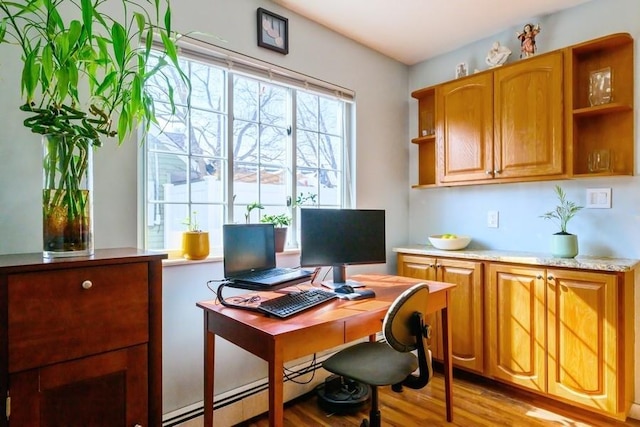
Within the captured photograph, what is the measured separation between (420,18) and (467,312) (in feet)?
6.80

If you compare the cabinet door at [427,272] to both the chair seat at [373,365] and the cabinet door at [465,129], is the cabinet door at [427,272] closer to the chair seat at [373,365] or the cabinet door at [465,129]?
the cabinet door at [465,129]

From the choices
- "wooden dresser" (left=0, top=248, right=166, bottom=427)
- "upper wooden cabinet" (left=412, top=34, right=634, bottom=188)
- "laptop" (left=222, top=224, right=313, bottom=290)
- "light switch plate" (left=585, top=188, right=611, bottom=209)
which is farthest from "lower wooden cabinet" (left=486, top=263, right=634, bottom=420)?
"wooden dresser" (left=0, top=248, right=166, bottom=427)

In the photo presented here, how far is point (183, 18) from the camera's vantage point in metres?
1.89

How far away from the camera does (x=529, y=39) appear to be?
246 cm

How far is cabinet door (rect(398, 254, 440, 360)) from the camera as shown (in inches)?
109

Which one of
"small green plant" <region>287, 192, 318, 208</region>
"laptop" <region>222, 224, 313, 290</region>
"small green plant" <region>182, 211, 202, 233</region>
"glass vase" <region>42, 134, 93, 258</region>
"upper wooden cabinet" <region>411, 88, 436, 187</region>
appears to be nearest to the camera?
"glass vase" <region>42, 134, 93, 258</region>

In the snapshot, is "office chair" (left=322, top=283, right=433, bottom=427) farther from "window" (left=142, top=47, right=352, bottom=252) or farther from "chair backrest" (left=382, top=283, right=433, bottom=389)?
"window" (left=142, top=47, right=352, bottom=252)

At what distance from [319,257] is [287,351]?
0.79 m

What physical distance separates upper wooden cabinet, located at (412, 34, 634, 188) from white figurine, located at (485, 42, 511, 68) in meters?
0.12

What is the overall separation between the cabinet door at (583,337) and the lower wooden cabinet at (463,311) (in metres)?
0.43

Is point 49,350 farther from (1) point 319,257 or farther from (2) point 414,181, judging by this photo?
(2) point 414,181

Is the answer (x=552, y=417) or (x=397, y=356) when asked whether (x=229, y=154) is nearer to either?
(x=397, y=356)

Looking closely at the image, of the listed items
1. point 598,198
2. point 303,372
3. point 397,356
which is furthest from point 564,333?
point 303,372

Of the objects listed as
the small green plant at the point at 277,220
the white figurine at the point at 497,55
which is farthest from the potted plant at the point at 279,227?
the white figurine at the point at 497,55
